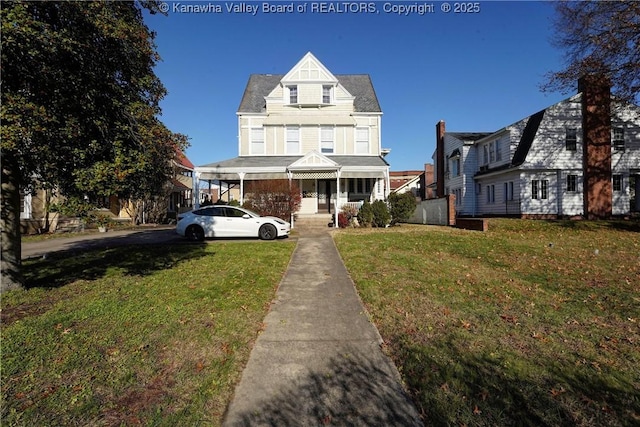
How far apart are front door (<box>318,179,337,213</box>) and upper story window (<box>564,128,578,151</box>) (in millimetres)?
15692

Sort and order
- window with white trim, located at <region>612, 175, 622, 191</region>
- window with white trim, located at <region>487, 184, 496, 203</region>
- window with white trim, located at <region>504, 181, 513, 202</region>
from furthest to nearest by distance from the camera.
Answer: window with white trim, located at <region>487, 184, 496, 203</region> < window with white trim, located at <region>504, 181, 513, 202</region> < window with white trim, located at <region>612, 175, 622, 191</region>

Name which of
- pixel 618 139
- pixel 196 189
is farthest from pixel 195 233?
pixel 618 139

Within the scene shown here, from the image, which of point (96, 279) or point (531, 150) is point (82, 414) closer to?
point (96, 279)

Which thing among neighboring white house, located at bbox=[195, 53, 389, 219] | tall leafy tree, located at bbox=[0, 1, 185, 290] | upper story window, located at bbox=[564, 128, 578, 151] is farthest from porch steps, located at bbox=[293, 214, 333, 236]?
upper story window, located at bbox=[564, 128, 578, 151]

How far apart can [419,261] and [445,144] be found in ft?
86.6

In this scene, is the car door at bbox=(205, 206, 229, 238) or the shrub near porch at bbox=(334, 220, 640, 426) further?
the car door at bbox=(205, 206, 229, 238)

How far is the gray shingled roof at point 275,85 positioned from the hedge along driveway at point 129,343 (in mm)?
20258

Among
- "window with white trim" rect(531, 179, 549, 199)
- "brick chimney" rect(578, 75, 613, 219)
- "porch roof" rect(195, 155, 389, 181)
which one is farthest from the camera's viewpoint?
"window with white trim" rect(531, 179, 549, 199)

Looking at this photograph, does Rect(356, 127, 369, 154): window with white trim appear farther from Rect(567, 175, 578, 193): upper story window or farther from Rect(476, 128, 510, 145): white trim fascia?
Rect(567, 175, 578, 193): upper story window

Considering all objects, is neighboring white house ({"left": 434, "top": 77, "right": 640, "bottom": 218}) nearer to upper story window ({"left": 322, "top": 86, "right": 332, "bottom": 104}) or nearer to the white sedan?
upper story window ({"left": 322, "top": 86, "right": 332, "bottom": 104})

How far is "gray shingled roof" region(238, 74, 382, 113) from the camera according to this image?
2566 centimetres

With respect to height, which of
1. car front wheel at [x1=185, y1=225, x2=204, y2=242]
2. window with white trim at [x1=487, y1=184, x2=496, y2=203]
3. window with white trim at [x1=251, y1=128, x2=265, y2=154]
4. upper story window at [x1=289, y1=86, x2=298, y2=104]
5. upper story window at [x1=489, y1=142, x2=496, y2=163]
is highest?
upper story window at [x1=289, y1=86, x2=298, y2=104]

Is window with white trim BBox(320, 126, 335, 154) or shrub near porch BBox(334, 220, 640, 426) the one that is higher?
window with white trim BBox(320, 126, 335, 154)

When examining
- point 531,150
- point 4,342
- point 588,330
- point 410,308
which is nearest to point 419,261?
point 410,308
